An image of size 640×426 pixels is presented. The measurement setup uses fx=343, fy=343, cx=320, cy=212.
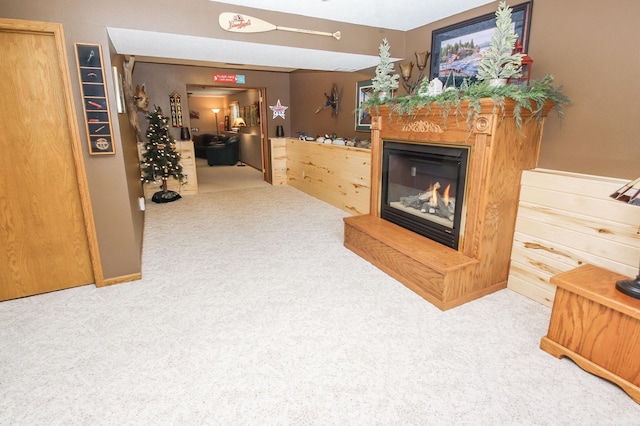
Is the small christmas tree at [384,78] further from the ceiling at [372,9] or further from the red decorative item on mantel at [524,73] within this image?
the red decorative item on mantel at [524,73]

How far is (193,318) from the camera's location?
7.76 ft

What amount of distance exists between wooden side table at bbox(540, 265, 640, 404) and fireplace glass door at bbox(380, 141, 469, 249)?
88 cm

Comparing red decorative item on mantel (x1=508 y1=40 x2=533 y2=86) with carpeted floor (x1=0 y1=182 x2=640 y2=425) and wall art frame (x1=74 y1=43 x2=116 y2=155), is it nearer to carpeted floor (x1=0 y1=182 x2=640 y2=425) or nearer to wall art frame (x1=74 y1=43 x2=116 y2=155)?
carpeted floor (x1=0 y1=182 x2=640 y2=425)

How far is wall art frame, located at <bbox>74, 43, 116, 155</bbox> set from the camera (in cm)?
246

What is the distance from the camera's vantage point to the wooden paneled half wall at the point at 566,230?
6.79 feet

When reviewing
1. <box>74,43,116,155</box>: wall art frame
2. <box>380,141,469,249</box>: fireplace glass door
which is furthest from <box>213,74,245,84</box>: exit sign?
<box>380,141,469,249</box>: fireplace glass door

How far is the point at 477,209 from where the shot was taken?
2.48 meters

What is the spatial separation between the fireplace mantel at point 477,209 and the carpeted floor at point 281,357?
0.51 ft

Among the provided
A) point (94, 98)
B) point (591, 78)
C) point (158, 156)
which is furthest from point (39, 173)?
point (591, 78)

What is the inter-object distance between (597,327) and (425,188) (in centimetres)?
165

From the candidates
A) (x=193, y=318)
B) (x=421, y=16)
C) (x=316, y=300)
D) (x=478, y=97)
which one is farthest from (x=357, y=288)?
(x=421, y=16)

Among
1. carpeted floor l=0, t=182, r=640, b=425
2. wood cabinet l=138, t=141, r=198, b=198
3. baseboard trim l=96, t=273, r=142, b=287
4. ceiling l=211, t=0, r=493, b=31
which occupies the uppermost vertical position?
ceiling l=211, t=0, r=493, b=31

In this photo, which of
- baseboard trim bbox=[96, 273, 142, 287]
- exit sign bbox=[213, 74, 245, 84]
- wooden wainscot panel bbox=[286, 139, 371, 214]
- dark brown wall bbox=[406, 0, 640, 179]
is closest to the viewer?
dark brown wall bbox=[406, 0, 640, 179]

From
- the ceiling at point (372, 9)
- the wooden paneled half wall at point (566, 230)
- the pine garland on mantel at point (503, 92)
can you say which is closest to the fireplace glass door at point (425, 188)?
the pine garland on mantel at point (503, 92)
